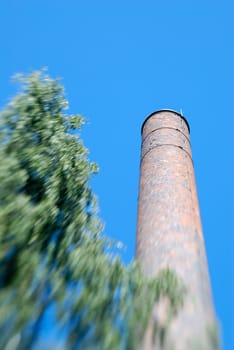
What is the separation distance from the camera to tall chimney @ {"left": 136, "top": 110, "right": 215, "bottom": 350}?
2770 mm

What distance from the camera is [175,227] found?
379 cm

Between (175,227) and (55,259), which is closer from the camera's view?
(55,259)

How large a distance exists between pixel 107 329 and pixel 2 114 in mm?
2783

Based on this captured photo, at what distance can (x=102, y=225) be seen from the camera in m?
4.34

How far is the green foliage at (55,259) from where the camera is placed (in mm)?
2699

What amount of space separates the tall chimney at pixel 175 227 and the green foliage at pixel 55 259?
0.17 metres

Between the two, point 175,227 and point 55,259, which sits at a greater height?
point 175,227

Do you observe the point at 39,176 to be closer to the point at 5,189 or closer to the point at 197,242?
the point at 5,189

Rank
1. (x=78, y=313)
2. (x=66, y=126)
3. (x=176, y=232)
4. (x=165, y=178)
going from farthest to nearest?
(x=66, y=126) < (x=165, y=178) < (x=176, y=232) < (x=78, y=313)

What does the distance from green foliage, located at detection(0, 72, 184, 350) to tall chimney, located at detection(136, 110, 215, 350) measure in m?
0.17

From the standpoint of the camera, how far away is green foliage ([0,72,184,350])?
2.70 m

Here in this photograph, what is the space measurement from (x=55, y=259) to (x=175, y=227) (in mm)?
1270

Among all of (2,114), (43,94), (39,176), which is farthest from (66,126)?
(39,176)

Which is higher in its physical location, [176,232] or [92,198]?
[92,198]
